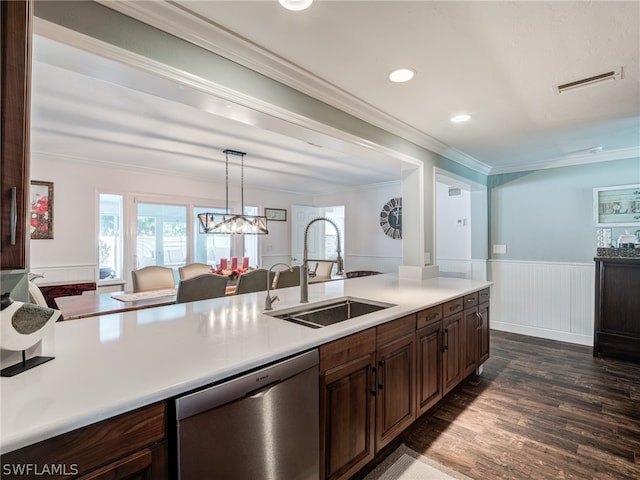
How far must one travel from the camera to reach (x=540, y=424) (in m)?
2.22

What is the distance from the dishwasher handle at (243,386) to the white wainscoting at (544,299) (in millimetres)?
4098

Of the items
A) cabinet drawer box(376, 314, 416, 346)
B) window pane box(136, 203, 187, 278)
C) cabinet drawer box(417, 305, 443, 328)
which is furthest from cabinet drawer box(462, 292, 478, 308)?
window pane box(136, 203, 187, 278)

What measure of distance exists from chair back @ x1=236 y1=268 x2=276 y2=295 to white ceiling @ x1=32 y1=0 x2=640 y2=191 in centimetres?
138

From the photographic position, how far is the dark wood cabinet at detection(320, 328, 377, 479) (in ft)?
4.63

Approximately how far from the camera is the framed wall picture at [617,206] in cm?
359

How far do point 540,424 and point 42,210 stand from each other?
550 cm

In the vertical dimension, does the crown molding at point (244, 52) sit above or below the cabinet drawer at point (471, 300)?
above

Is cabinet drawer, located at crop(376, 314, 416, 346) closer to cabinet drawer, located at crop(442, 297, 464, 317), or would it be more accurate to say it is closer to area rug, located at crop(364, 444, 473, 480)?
cabinet drawer, located at crop(442, 297, 464, 317)

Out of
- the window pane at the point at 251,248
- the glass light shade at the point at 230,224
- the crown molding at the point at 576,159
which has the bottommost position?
the window pane at the point at 251,248

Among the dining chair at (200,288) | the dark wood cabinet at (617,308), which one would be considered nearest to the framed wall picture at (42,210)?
the dining chair at (200,288)

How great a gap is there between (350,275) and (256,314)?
435 cm

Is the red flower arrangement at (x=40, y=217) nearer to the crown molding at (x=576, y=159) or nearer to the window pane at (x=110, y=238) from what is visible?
the window pane at (x=110, y=238)

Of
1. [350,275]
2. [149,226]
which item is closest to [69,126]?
[149,226]

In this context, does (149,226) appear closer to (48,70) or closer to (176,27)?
(48,70)
